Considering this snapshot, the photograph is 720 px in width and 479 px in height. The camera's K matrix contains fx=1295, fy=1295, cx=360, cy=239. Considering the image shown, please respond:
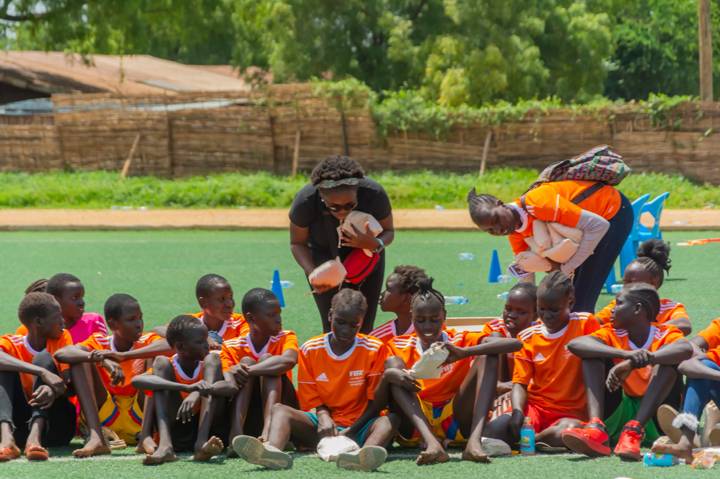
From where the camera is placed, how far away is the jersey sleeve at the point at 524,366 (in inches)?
278

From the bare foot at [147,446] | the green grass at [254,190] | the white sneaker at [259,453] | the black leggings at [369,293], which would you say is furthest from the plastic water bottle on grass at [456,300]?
the green grass at [254,190]

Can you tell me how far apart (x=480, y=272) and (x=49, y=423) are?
353 inches

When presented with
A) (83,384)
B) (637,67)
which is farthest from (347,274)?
(637,67)

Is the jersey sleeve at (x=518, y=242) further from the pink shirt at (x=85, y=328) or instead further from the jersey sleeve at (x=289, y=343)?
the pink shirt at (x=85, y=328)

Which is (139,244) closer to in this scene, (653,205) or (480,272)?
(480,272)

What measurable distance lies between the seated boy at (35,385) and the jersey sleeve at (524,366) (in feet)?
8.08

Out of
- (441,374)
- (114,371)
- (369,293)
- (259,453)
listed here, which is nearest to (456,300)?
(369,293)

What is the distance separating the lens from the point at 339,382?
23.1 feet

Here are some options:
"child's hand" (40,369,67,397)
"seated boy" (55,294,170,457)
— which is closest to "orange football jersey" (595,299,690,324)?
"seated boy" (55,294,170,457)

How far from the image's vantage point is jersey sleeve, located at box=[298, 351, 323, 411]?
279 inches

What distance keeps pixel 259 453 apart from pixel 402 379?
0.86 m

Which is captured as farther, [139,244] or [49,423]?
[139,244]

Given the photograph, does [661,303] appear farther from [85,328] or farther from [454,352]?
[85,328]

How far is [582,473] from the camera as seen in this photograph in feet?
20.5
